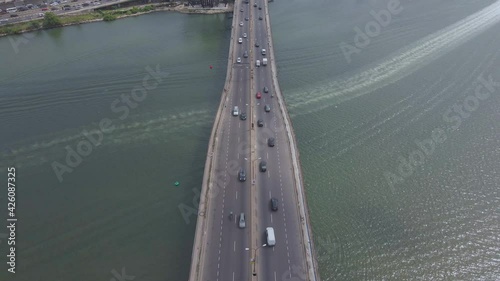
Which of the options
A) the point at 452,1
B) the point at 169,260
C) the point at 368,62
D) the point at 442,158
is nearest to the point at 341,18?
the point at 368,62

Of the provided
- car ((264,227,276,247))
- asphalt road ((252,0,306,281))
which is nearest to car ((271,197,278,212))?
asphalt road ((252,0,306,281))

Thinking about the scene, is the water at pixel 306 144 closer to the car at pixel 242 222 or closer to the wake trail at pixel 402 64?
the wake trail at pixel 402 64

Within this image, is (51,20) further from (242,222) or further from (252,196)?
(242,222)

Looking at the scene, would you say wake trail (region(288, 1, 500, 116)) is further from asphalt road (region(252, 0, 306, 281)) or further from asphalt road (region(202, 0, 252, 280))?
asphalt road (region(202, 0, 252, 280))

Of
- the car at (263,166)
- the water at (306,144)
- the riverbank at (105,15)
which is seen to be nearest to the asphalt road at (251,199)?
the car at (263,166)

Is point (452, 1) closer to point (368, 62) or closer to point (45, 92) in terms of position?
point (368, 62)
